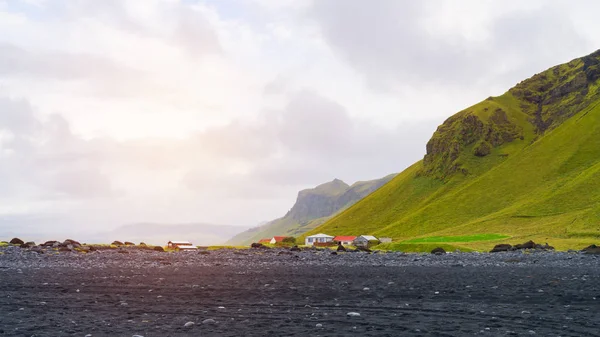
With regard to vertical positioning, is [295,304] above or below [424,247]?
below

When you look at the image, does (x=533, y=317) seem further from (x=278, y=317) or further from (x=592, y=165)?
(x=592, y=165)

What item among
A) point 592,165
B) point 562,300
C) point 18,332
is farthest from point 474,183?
point 18,332

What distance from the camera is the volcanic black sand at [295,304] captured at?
14.0 meters

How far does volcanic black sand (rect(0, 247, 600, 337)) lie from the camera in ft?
46.0

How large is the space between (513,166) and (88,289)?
19590 centimetres

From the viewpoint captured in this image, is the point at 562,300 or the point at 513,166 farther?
the point at 513,166

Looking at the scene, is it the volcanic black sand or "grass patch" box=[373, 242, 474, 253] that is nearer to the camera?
the volcanic black sand

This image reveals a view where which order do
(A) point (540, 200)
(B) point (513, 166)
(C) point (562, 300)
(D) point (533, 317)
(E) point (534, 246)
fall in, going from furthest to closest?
(B) point (513, 166)
(A) point (540, 200)
(E) point (534, 246)
(C) point (562, 300)
(D) point (533, 317)

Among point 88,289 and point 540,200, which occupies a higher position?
point 540,200

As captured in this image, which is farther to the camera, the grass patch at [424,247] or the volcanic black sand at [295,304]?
the grass patch at [424,247]

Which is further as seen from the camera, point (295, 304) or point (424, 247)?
point (424, 247)

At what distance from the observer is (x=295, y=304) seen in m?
18.8

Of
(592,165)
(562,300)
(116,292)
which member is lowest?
(562,300)

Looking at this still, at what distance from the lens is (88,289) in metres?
23.0
